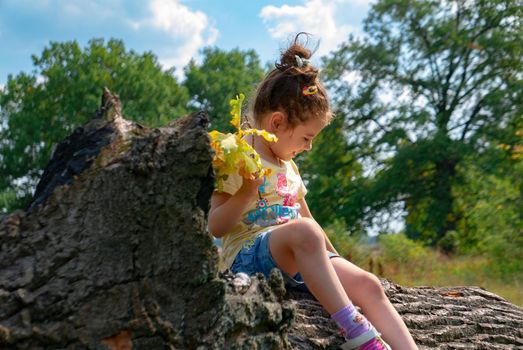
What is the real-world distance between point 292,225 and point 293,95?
88 centimetres

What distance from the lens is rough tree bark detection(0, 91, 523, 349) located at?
1966mm

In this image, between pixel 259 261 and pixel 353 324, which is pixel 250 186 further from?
pixel 353 324

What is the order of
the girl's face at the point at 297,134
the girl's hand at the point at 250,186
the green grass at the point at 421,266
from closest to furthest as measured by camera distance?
the girl's hand at the point at 250,186 → the girl's face at the point at 297,134 → the green grass at the point at 421,266

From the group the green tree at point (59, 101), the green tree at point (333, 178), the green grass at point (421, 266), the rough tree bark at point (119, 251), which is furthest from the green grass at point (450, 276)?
the rough tree bark at point (119, 251)

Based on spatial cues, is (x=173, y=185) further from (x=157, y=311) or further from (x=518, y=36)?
(x=518, y=36)

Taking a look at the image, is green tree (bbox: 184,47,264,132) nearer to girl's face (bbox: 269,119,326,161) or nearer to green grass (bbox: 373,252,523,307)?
green grass (bbox: 373,252,523,307)

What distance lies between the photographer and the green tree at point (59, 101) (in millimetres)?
18234

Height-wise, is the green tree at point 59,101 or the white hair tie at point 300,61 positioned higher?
the green tree at point 59,101

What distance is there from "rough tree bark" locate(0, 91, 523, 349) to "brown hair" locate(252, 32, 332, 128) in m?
1.27

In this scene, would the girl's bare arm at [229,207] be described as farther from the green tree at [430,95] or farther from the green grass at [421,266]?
the green tree at [430,95]

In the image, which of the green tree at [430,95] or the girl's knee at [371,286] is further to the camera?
the green tree at [430,95]

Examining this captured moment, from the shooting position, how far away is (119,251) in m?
2.03

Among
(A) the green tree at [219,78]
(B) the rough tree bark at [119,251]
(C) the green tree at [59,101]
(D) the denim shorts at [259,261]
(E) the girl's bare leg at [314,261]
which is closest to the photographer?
(B) the rough tree bark at [119,251]

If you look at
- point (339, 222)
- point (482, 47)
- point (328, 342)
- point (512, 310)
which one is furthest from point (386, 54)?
point (328, 342)
